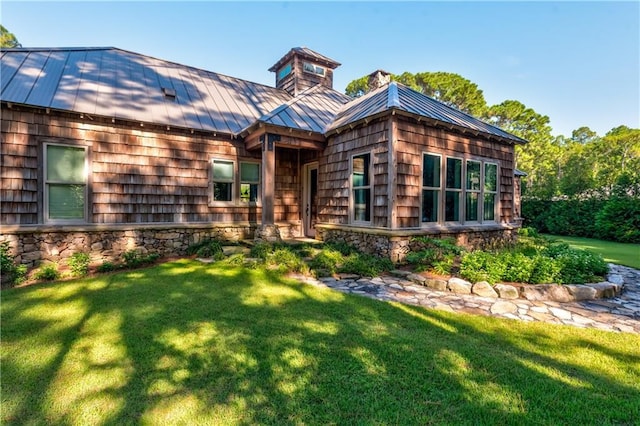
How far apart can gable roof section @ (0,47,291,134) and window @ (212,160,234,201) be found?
3.05 ft

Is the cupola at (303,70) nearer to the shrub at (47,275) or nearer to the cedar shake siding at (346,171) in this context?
the cedar shake siding at (346,171)

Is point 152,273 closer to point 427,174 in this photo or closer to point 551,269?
point 427,174

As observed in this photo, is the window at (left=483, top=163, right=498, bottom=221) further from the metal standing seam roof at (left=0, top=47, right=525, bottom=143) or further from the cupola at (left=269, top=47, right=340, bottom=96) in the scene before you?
the cupola at (left=269, top=47, right=340, bottom=96)

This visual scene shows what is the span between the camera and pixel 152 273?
235 inches

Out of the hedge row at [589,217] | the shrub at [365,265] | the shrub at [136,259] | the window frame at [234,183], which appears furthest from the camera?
the hedge row at [589,217]

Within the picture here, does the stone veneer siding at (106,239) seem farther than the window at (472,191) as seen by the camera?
No

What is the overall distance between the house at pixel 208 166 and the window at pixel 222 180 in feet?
0.09

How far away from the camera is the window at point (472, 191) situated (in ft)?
27.2

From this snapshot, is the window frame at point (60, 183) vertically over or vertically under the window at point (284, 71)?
under

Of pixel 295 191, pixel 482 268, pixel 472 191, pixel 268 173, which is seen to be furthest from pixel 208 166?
pixel 472 191

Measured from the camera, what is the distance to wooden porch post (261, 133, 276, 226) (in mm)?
7613

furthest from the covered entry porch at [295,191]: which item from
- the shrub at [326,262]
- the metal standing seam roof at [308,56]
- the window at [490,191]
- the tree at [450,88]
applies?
Answer: the tree at [450,88]

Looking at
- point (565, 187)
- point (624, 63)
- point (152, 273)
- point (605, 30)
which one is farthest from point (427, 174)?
point (565, 187)

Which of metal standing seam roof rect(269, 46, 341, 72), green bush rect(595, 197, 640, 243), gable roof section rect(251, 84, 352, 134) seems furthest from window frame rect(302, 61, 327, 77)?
green bush rect(595, 197, 640, 243)
